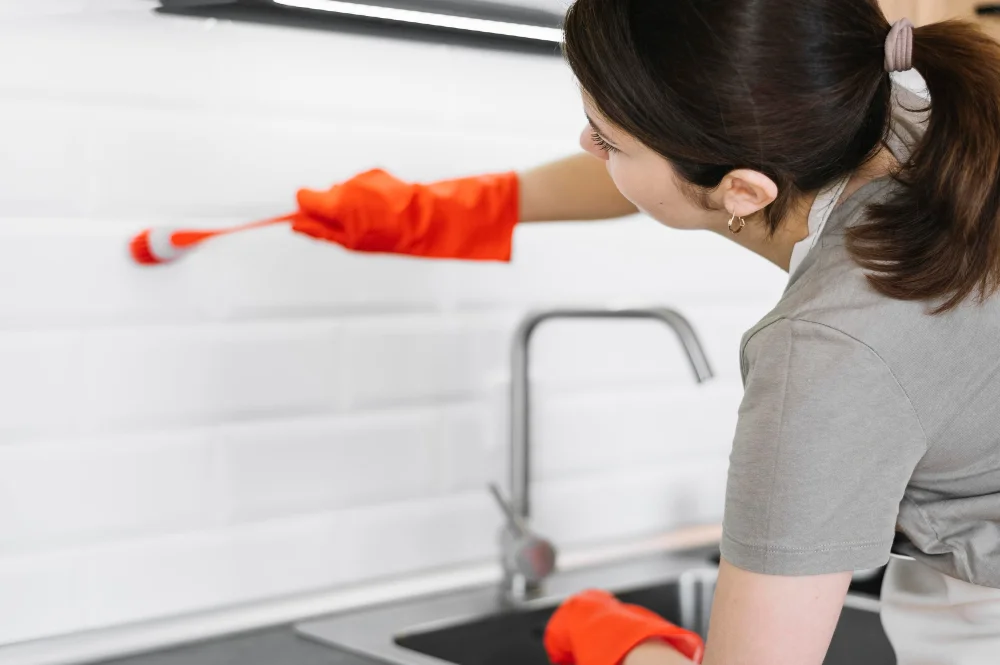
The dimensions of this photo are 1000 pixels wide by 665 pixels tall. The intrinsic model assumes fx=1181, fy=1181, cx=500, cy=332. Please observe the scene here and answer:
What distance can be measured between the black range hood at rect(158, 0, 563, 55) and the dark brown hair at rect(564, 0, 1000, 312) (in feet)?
1.39

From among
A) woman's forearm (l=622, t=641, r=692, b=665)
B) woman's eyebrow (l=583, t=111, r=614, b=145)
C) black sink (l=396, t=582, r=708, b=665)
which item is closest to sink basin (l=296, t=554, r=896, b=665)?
black sink (l=396, t=582, r=708, b=665)

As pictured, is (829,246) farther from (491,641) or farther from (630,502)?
(630,502)

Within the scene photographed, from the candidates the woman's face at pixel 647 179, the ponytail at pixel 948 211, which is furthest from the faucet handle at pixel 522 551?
the ponytail at pixel 948 211

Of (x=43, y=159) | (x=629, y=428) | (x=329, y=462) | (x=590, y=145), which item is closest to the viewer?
(x=590, y=145)

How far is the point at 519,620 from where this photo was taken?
1.40 meters

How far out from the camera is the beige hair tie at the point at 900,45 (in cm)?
80

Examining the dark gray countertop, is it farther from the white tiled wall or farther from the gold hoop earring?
the gold hoop earring

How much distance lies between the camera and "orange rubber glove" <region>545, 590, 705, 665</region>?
3.43ft

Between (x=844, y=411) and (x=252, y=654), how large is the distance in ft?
2.30

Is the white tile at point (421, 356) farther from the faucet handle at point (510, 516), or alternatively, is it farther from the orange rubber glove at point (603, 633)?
the orange rubber glove at point (603, 633)

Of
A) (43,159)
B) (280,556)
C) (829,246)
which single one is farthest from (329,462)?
(829,246)

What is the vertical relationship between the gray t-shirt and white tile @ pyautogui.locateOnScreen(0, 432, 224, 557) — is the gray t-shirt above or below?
above

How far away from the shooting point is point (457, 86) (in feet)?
4.69

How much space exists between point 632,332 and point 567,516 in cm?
26
